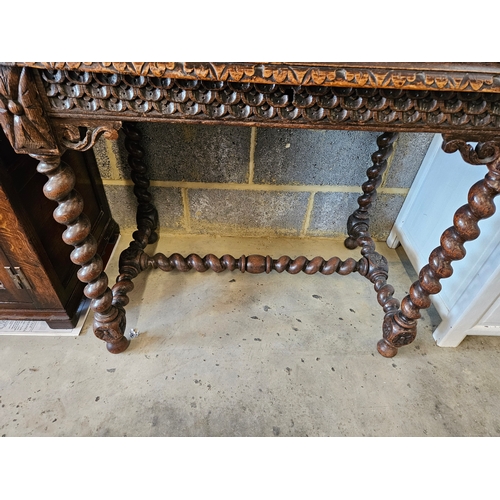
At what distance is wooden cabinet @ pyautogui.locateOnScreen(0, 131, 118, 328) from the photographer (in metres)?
0.80

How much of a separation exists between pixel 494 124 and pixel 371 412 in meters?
0.76

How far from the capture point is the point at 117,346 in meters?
1.00

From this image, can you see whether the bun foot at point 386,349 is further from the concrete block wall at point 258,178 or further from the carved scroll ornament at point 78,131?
the carved scroll ornament at point 78,131

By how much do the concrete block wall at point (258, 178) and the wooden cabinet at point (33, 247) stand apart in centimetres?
24

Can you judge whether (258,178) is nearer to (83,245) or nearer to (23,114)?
(83,245)

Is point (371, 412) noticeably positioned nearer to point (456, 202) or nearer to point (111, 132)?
point (456, 202)

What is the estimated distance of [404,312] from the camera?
93 cm

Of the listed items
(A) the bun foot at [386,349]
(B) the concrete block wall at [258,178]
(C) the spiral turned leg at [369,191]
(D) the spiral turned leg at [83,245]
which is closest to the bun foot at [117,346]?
(D) the spiral turned leg at [83,245]

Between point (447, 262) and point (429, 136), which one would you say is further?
point (429, 136)

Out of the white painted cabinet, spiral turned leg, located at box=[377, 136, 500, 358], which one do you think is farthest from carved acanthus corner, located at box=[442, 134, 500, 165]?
the white painted cabinet

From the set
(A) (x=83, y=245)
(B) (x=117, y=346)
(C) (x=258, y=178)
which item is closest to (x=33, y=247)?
(A) (x=83, y=245)

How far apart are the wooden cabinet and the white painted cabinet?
3.88 ft

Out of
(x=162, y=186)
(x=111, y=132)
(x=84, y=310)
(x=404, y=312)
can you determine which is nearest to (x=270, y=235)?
(x=162, y=186)

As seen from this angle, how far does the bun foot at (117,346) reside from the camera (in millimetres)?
998
